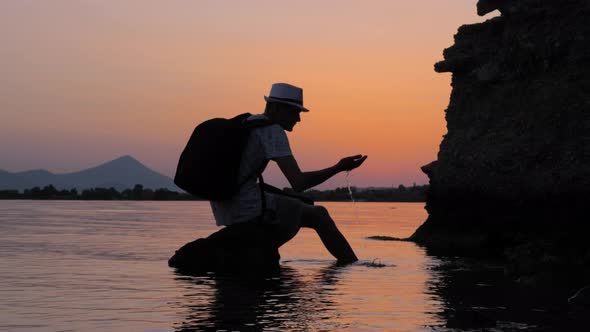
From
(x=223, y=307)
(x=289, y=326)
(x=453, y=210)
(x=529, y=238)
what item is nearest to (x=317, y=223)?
(x=223, y=307)

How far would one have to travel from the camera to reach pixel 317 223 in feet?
36.7

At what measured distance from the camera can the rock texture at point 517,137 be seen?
1631 cm

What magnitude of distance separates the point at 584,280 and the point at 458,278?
1.38 metres

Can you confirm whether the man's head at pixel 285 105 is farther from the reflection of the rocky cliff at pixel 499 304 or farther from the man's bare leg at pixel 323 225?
the reflection of the rocky cliff at pixel 499 304

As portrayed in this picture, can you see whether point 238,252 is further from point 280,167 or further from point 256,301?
point 256,301

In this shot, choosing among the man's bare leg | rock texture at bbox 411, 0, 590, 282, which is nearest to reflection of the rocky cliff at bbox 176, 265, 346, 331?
the man's bare leg

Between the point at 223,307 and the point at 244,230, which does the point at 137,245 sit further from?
the point at 223,307

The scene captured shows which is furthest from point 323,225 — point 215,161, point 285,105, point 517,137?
point 517,137

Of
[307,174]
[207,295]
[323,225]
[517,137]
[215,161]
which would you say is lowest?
[207,295]

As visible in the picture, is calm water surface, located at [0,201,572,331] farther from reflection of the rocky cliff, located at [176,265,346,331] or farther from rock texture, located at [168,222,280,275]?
rock texture, located at [168,222,280,275]

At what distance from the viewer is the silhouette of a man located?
9.89 meters

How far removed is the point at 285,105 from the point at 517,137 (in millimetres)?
9384

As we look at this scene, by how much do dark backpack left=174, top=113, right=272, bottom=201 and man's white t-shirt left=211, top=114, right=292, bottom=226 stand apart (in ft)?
0.26

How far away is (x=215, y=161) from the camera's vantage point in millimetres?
9883
